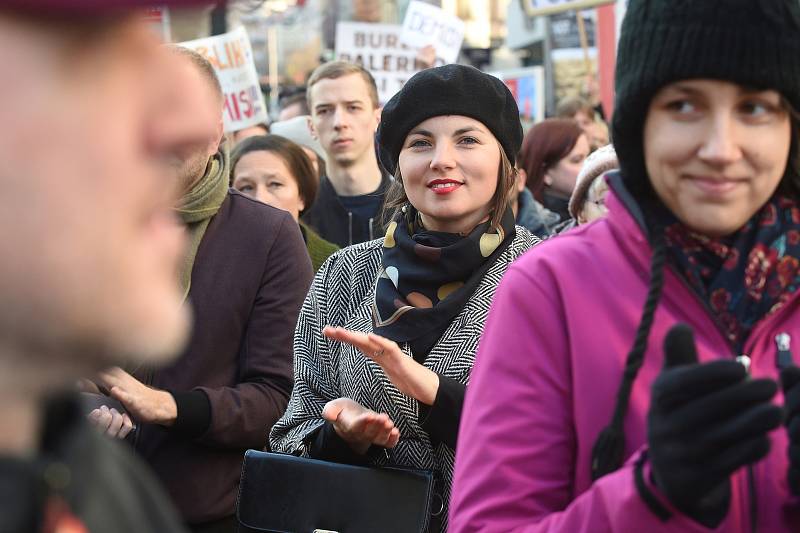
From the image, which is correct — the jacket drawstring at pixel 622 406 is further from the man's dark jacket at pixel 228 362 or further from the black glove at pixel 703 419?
the man's dark jacket at pixel 228 362

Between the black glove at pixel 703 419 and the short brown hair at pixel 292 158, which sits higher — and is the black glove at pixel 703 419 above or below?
above

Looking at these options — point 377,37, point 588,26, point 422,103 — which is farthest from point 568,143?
point 588,26

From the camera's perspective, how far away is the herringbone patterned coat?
3.29 meters

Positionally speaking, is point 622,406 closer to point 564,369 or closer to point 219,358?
point 564,369

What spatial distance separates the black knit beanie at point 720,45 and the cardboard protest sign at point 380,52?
308 inches

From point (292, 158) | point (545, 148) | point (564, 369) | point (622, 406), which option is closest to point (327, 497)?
point (564, 369)

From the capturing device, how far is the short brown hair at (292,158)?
581 centimetres

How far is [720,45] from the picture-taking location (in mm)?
1938

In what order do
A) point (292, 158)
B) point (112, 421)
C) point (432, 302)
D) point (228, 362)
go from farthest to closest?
point (292, 158) → point (228, 362) → point (112, 421) → point (432, 302)

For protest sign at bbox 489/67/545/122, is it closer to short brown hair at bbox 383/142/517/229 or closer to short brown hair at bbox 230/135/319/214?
short brown hair at bbox 230/135/319/214

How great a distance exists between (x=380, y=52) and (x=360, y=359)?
6.81 meters

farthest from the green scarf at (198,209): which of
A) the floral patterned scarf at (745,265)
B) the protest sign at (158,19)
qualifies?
the protest sign at (158,19)

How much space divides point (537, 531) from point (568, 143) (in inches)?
219

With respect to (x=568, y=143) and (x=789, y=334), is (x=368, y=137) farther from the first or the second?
(x=789, y=334)
